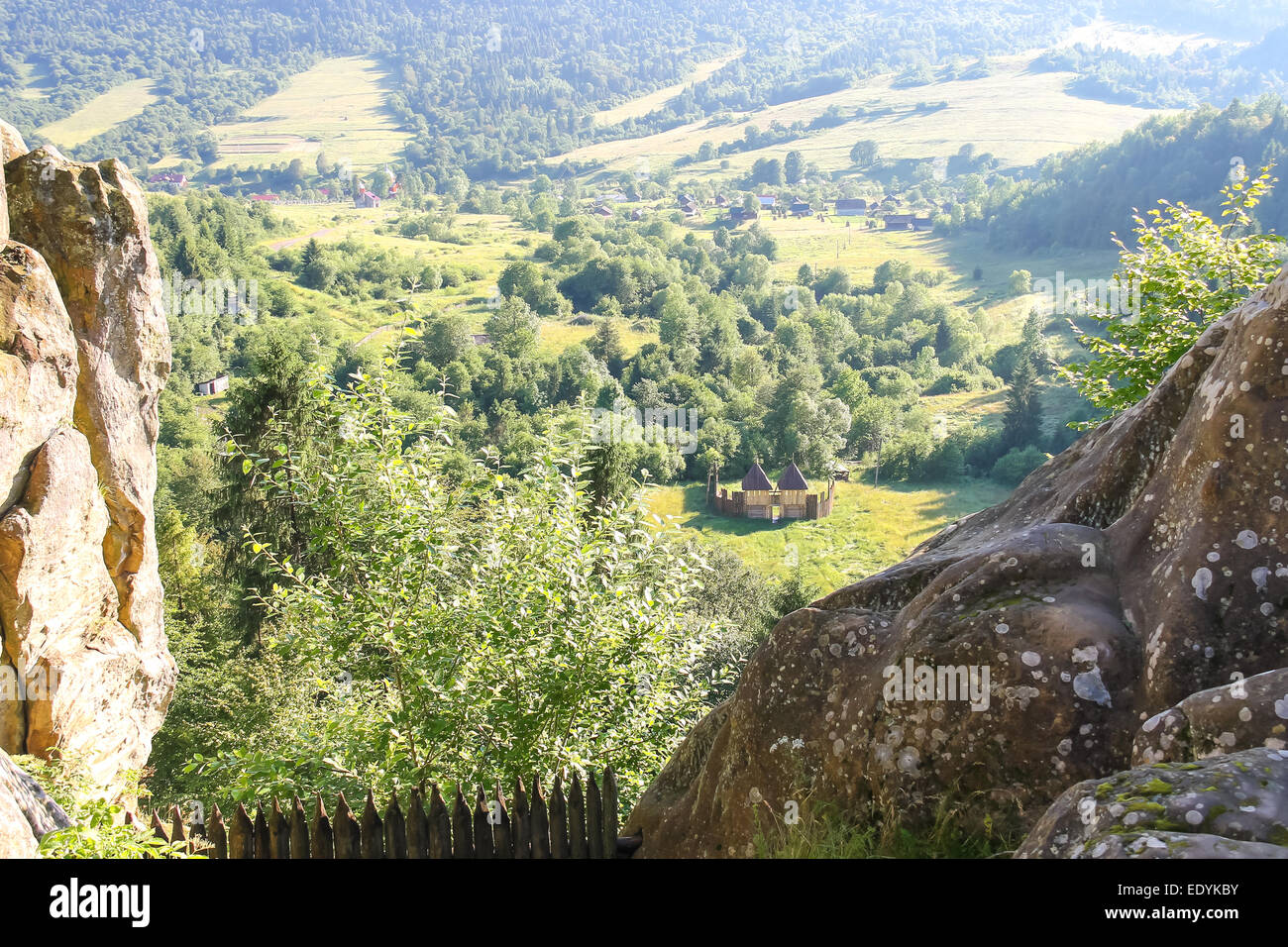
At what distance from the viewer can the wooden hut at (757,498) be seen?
93.4 m

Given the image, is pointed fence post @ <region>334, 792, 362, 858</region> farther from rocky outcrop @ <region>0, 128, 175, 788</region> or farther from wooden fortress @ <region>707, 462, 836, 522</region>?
wooden fortress @ <region>707, 462, 836, 522</region>

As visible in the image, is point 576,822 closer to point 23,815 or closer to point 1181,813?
point 23,815

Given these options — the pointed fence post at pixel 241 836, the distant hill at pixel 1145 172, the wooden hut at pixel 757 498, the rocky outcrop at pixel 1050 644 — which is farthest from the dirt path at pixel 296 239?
the rocky outcrop at pixel 1050 644

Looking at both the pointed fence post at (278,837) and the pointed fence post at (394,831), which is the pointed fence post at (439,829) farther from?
the pointed fence post at (278,837)

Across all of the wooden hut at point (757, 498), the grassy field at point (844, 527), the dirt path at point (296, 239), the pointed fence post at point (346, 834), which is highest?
the pointed fence post at point (346, 834)

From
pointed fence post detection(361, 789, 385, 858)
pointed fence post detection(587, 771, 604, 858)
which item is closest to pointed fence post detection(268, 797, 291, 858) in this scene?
pointed fence post detection(361, 789, 385, 858)

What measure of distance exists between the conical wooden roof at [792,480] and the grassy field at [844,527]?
11.8 ft

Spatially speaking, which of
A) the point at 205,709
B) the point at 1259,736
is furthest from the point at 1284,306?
the point at 205,709

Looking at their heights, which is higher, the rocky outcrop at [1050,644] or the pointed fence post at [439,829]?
the rocky outcrop at [1050,644]

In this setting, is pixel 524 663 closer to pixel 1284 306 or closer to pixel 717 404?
pixel 1284 306

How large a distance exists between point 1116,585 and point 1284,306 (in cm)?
189

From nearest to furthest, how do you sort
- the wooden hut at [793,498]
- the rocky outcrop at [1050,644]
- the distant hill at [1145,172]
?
the rocky outcrop at [1050,644] → the wooden hut at [793,498] → the distant hill at [1145,172]

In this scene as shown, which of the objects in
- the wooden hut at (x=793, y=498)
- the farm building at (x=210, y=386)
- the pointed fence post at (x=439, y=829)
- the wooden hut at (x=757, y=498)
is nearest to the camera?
the pointed fence post at (x=439, y=829)

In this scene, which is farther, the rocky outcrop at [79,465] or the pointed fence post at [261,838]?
the rocky outcrop at [79,465]
